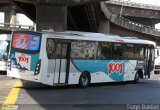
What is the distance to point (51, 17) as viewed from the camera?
35281 millimetres

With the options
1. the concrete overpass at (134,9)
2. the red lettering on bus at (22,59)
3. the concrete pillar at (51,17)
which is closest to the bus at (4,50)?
the concrete pillar at (51,17)

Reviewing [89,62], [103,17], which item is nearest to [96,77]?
A: [89,62]

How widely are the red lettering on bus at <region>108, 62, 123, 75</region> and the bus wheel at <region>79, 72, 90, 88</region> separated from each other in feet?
6.62

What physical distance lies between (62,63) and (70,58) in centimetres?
66

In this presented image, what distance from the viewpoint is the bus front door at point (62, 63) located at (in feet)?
65.0

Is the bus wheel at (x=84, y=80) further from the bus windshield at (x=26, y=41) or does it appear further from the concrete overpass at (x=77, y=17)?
the concrete overpass at (x=77, y=17)

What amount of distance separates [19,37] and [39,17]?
15.5 m

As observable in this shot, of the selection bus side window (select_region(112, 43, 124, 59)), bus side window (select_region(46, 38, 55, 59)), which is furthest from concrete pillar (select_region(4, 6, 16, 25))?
bus side window (select_region(46, 38, 55, 59))

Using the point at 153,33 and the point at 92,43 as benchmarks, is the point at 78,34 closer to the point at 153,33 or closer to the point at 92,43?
the point at 92,43

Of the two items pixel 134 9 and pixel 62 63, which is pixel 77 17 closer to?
pixel 62 63

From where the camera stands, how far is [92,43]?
73.2 ft

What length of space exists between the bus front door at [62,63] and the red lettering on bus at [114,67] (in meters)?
3.85

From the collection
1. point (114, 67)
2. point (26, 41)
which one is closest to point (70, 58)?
point (26, 41)

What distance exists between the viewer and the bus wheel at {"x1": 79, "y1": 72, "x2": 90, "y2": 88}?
70.8ft
